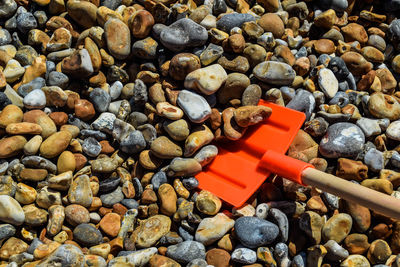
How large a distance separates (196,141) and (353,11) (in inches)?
44.5

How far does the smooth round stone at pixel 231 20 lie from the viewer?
187cm

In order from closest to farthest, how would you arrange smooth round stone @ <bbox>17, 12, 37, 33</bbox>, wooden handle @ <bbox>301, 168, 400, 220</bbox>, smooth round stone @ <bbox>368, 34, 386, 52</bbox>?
wooden handle @ <bbox>301, 168, 400, 220</bbox> < smooth round stone @ <bbox>17, 12, 37, 33</bbox> < smooth round stone @ <bbox>368, 34, 386, 52</bbox>

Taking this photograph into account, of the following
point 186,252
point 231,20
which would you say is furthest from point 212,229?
→ point 231,20

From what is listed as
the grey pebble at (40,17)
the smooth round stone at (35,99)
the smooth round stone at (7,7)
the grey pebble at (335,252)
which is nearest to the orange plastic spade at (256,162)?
the grey pebble at (335,252)

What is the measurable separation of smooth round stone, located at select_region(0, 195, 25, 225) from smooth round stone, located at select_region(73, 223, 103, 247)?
0.20 meters

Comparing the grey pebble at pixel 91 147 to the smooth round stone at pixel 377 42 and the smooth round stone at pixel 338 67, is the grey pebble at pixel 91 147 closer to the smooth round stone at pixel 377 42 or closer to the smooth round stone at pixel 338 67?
the smooth round stone at pixel 338 67

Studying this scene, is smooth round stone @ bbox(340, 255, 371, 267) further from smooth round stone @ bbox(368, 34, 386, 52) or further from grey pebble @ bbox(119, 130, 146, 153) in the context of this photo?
smooth round stone @ bbox(368, 34, 386, 52)

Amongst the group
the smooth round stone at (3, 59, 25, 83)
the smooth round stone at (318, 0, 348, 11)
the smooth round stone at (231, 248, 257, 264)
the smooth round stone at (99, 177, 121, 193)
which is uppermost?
the smooth round stone at (318, 0, 348, 11)

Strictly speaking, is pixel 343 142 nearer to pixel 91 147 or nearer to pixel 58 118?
pixel 91 147

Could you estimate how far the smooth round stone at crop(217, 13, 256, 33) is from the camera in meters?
1.87

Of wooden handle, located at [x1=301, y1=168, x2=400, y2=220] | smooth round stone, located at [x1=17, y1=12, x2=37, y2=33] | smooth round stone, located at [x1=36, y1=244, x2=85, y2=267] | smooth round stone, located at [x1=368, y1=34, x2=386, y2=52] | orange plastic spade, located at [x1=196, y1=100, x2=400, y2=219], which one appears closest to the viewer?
wooden handle, located at [x1=301, y1=168, x2=400, y2=220]

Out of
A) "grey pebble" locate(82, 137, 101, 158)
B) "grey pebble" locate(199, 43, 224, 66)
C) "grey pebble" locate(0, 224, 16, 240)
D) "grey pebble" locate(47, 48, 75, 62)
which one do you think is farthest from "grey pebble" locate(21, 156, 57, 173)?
"grey pebble" locate(199, 43, 224, 66)

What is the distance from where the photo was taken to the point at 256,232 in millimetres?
1490

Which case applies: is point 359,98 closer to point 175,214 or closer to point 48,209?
Result: point 175,214
